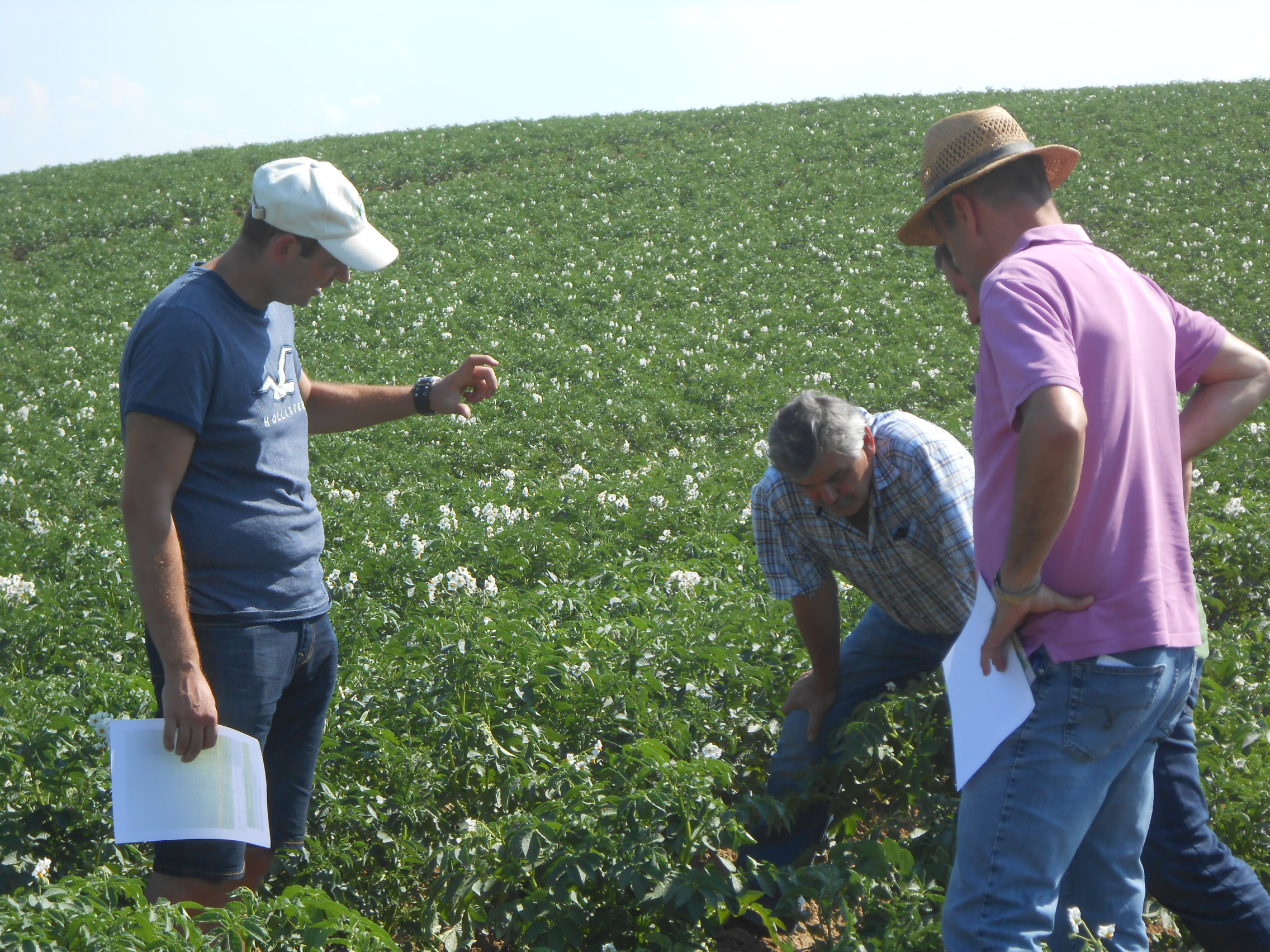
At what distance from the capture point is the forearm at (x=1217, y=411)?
249cm

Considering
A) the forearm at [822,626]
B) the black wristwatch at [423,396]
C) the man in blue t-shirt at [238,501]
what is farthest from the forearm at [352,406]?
the forearm at [822,626]

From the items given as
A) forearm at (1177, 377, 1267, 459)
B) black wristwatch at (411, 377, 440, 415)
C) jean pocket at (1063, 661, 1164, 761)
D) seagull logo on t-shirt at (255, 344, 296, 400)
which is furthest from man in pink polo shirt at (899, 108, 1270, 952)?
black wristwatch at (411, 377, 440, 415)

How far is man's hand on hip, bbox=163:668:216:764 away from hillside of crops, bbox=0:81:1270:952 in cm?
32

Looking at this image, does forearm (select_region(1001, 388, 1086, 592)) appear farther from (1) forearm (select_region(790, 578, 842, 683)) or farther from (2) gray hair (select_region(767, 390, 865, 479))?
(1) forearm (select_region(790, 578, 842, 683))

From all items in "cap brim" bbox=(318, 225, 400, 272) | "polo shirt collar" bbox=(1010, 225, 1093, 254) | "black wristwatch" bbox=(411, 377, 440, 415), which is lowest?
"black wristwatch" bbox=(411, 377, 440, 415)

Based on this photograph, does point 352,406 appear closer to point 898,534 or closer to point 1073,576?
point 898,534

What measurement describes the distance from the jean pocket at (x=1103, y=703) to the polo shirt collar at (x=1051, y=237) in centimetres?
90

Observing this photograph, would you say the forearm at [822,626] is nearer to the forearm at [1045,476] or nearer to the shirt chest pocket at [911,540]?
the shirt chest pocket at [911,540]

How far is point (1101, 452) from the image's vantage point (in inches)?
78.2

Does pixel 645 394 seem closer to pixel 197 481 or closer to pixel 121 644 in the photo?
pixel 121 644

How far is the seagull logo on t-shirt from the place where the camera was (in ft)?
9.14

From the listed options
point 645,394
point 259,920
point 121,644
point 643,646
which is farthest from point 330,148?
point 259,920

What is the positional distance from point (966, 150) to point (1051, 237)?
356 millimetres

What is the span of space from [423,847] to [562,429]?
6.92 meters
